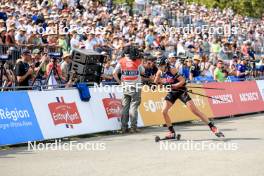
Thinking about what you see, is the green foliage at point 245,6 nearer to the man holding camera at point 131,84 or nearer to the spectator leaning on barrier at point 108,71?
the spectator leaning on barrier at point 108,71

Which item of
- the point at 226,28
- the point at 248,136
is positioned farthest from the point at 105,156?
the point at 226,28

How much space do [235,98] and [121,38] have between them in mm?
4695

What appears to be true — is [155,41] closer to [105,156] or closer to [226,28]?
[226,28]

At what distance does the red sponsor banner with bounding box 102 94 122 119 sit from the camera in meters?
17.3

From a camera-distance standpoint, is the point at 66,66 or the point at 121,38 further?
the point at 121,38

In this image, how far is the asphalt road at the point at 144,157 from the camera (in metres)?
10.3

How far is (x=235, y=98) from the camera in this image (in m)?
23.6

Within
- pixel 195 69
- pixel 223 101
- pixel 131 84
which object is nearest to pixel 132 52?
pixel 131 84

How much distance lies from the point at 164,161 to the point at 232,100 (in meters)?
12.2

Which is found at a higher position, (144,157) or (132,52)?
(132,52)

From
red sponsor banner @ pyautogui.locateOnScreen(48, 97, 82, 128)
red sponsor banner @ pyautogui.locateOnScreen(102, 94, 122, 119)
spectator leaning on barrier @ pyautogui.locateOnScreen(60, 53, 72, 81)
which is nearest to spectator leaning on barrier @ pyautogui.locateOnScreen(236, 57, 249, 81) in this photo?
red sponsor banner @ pyautogui.locateOnScreen(102, 94, 122, 119)

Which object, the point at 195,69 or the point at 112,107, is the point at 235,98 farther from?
the point at 112,107

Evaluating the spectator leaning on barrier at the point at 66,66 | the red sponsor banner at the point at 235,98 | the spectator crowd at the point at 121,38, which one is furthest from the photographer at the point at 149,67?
the red sponsor banner at the point at 235,98

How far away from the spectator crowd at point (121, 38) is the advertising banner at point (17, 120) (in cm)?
172
